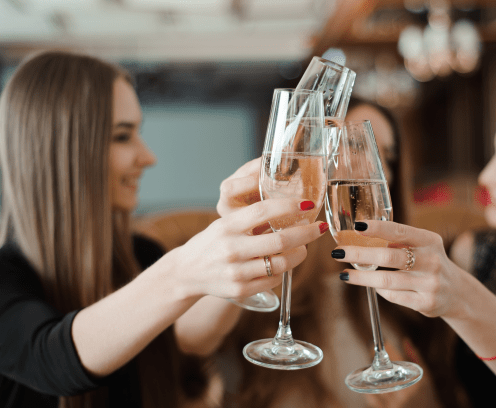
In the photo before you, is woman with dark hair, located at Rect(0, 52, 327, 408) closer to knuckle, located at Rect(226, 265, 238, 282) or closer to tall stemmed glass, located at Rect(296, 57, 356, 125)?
knuckle, located at Rect(226, 265, 238, 282)

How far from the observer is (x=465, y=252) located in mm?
1494

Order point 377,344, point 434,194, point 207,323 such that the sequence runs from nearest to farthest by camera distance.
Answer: point 377,344 → point 207,323 → point 434,194

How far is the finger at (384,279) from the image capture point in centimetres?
54

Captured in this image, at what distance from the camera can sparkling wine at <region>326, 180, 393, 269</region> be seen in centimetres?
57

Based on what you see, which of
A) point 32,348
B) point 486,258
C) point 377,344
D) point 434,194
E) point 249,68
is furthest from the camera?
point 249,68

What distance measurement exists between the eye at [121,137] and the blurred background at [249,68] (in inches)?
91.8

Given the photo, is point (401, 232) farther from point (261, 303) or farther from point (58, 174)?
point (58, 174)

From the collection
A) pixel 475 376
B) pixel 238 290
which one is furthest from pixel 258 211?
pixel 475 376

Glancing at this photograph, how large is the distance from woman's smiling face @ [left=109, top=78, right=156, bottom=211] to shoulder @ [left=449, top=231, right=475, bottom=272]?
3.50ft

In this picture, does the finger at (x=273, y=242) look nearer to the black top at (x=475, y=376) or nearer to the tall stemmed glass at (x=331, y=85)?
the tall stemmed glass at (x=331, y=85)

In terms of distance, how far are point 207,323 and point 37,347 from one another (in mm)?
354

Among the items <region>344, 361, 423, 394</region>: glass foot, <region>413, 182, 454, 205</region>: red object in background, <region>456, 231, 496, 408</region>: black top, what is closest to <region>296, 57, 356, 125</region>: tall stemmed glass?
<region>344, 361, 423, 394</region>: glass foot

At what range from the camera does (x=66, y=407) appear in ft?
2.79

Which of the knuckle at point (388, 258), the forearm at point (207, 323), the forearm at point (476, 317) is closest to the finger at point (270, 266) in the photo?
the knuckle at point (388, 258)
